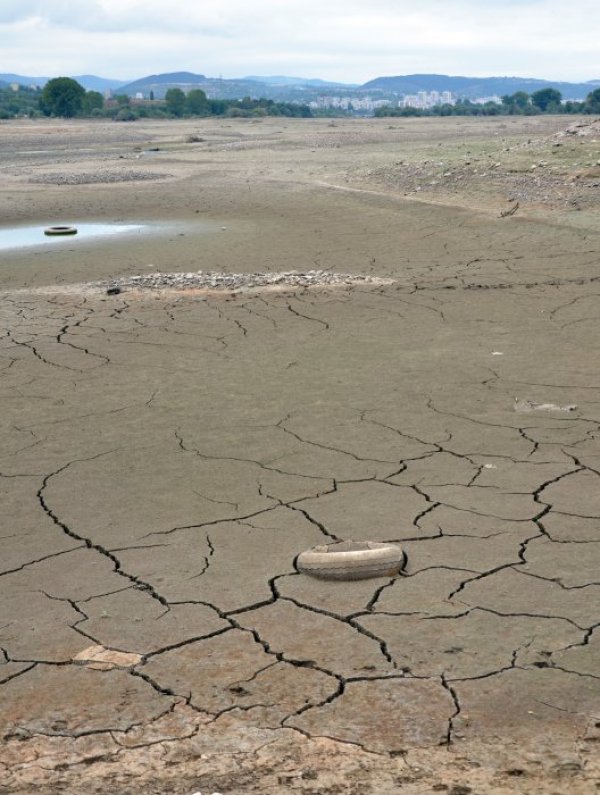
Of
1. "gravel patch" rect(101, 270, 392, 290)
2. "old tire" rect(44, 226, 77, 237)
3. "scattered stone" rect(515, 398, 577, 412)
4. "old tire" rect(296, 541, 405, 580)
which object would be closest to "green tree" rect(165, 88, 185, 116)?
"old tire" rect(44, 226, 77, 237)

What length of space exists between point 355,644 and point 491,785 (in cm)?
103

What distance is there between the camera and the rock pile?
39.5 feet

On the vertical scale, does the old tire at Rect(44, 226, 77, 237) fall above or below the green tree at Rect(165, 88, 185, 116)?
below

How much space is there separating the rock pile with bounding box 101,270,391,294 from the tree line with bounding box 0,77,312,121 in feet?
239

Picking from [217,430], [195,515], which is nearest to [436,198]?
[217,430]

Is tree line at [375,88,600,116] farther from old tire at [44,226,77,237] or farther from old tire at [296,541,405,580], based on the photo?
old tire at [296,541,405,580]

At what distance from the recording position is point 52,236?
16969 mm

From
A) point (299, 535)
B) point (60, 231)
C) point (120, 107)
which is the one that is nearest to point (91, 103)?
point (120, 107)

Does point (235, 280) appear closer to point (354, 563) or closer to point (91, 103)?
point (354, 563)

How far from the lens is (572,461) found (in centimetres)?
616

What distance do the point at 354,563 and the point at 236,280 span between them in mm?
7973

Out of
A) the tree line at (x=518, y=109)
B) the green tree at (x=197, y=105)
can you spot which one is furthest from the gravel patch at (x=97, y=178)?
the green tree at (x=197, y=105)

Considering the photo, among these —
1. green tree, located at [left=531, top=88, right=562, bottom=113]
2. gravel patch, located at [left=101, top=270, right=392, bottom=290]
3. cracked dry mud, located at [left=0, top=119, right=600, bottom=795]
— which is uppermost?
green tree, located at [left=531, top=88, right=562, bottom=113]

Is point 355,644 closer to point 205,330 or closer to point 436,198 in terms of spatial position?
point 205,330
